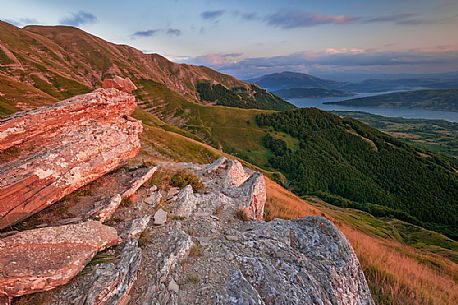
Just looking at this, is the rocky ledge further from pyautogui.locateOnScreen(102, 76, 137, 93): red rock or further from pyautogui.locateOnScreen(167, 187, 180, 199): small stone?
pyautogui.locateOnScreen(102, 76, 137, 93): red rock

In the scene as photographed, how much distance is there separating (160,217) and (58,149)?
18.1 feet

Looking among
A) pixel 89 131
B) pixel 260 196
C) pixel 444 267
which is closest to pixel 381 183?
pixel 444 267

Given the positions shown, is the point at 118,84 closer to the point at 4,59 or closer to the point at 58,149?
the point at 58,149

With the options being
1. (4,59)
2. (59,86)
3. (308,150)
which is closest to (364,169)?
(308,150)

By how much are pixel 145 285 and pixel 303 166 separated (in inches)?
5740

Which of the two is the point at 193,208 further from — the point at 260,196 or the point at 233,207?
the point at 260,196

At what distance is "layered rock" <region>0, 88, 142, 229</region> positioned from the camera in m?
10.2

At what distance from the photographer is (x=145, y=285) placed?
841cm

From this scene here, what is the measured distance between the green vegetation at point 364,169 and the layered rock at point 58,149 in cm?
11287

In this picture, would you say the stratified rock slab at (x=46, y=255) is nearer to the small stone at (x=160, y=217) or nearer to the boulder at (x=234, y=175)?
the small stone at (x=160, y=217)

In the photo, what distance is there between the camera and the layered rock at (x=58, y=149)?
10164 millimetres

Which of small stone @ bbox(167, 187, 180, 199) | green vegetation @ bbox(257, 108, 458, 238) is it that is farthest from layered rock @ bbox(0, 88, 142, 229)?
green vegetation @ bbox(257, 108, 458, 238)

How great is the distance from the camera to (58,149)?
11.9 m

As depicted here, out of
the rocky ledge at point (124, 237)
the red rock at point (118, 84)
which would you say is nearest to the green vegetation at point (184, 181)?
the rocky ledge at point (124, 237)
